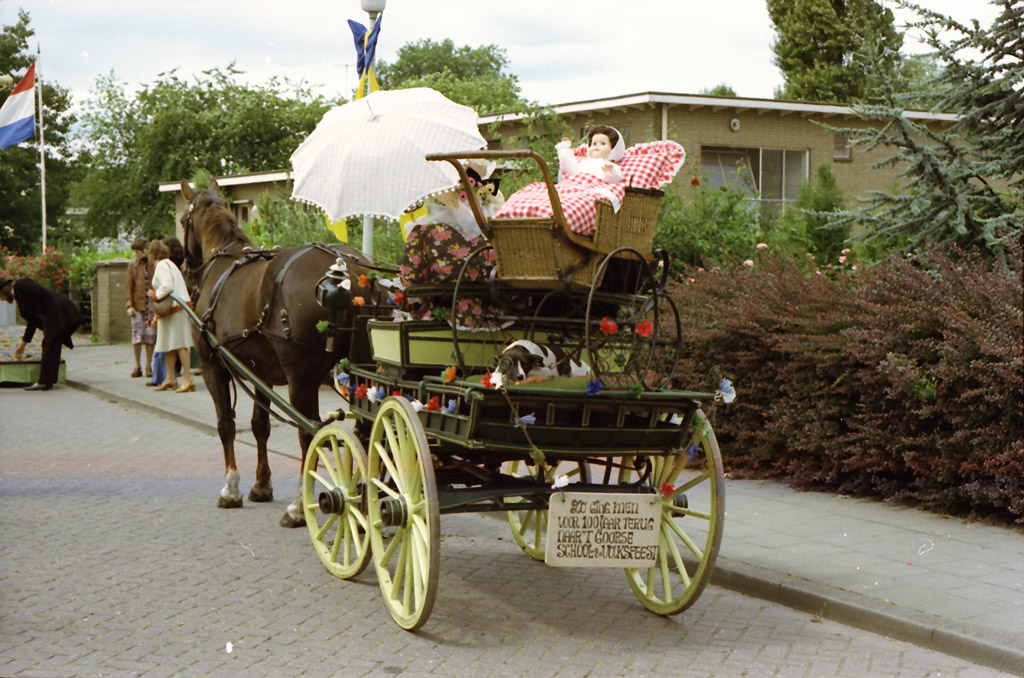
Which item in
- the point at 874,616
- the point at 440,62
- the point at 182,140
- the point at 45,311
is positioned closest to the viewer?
the point at 874,616

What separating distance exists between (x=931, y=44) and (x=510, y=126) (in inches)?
642

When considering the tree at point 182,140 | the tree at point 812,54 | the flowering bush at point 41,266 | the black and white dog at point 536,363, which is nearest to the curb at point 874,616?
the black and white dog at point 536,363

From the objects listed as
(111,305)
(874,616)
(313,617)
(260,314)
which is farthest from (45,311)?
(874,616)

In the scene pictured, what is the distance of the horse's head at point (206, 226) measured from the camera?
27.5 feet

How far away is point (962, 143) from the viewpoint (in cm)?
938

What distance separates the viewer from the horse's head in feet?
27.5

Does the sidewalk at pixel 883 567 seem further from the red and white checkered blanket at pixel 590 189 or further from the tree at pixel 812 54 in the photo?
the tree at pixel 812 54

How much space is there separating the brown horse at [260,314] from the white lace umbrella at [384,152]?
1.83ft

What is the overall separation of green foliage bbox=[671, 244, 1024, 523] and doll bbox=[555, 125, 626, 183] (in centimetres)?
174

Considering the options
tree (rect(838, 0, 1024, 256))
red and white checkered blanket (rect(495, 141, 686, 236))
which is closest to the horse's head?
red and white checkered blanket (rect(495, 141, 686, 236))

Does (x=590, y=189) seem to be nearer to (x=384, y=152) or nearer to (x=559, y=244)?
(x=559, y=244)

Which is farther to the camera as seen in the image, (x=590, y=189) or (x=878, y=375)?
(x=878, y=375)

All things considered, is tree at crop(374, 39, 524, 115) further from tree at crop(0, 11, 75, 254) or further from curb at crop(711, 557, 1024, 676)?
curb at crop(711, 557, 1024, 676)

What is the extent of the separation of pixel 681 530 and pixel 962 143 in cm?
571
